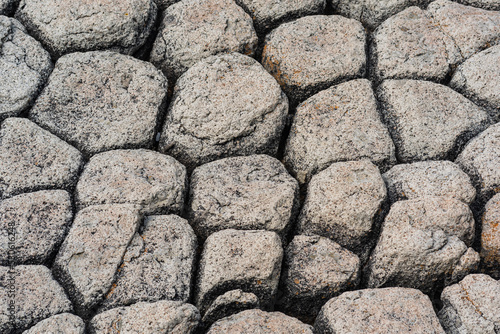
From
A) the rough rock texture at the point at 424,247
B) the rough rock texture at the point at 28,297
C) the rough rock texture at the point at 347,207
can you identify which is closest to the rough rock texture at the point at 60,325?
the rough rock texture at the point at 28,297

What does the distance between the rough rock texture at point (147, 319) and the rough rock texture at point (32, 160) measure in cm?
66

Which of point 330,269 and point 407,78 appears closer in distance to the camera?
point 330,269

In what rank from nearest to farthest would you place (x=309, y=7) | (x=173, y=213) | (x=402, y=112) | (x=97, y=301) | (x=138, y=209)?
(x=97, y=301) → (x=138, y=209) → (x=173, y=213) → (x=402, y=112) → (x=309, y=7)

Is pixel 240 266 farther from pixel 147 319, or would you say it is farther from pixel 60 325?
pixel 60 325

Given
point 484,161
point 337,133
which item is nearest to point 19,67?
point 337,133

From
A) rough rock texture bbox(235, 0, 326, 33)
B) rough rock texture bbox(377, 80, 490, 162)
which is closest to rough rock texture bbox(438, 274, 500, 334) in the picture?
rough rock texture bbox(377, 80, 490, 162)

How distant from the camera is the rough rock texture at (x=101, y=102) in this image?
238 centimetres

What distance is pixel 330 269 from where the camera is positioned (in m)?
2.11

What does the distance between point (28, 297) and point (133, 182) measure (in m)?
0.60

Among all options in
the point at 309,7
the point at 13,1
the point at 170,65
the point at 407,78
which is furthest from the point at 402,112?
the point at 13,1

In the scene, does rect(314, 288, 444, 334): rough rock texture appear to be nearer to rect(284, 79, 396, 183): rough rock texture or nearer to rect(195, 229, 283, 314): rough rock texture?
rect(195, 229, 283, 314): rough rock texture

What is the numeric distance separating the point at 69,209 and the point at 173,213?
1.40 feet

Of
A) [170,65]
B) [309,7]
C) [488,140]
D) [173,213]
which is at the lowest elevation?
[173,213]

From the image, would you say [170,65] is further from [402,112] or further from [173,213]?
[402,112]
